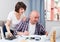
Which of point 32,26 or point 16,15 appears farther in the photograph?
point 16,15

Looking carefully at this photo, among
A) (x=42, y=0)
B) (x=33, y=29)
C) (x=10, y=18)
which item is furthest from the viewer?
(x=42, y=0)

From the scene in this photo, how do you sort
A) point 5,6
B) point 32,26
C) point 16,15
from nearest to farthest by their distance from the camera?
point 32,26
point 16,15
point 5,6

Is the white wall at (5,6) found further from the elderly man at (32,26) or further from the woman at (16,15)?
the elderly man at (32,26)

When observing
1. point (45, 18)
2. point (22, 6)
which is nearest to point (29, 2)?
point (45, 18)

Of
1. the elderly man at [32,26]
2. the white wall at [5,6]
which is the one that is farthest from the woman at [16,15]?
the white wall at [5,6]

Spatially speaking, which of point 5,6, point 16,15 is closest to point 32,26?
point 16,15

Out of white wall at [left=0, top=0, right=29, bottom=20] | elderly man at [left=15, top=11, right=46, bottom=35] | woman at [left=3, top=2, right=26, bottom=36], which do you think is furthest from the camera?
white wall at [left=0, top=0, right=29, bottom=20]

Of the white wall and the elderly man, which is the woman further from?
the white wall

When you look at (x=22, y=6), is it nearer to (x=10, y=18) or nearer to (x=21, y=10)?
(x=21, y=10)

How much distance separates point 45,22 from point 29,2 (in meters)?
0.76

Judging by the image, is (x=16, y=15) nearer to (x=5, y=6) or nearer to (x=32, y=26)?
(x=32, y=26)

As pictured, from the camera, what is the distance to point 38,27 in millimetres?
2740

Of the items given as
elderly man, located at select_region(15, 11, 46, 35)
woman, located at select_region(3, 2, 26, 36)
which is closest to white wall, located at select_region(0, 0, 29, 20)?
woman, located at select_region(3, 2, 26, 36)

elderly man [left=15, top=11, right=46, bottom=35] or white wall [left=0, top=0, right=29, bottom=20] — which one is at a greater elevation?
→ white wall [left=0, top=0, right=29, bottom=20]
